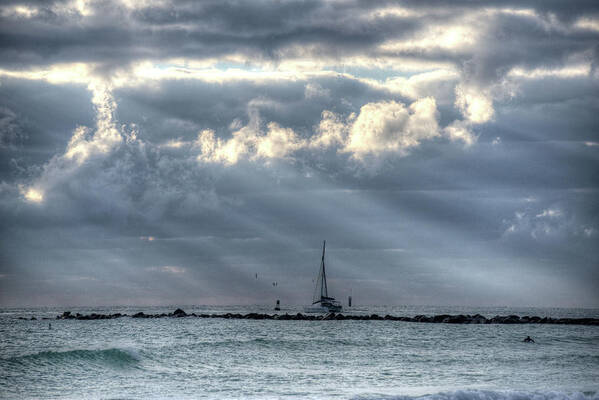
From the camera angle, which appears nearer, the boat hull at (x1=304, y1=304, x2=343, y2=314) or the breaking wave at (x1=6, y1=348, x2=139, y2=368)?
the breaking wave at (x1=6, y1=348, x2=139, y2=368)

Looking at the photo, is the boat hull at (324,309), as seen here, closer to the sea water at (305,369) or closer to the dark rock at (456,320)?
the dark rock at (456,320)

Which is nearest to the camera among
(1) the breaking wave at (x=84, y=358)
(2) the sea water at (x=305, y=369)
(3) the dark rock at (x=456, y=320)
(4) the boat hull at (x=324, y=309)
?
(2) the sea water at (x=305, y=369)

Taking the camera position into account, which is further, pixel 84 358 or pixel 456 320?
pixel 456 320

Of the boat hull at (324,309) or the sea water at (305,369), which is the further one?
the boat hull at (324,309)

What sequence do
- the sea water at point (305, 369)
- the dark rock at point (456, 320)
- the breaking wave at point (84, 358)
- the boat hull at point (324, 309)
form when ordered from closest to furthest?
the sea water at point (305, 369), the breaking wave at point (84, 358), the dark rock at point (456, 320), the boat hull at point (324, 309)

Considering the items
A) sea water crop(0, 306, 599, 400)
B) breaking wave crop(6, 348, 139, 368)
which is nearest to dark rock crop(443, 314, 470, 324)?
sea water crop(0, 306, 599, 400)

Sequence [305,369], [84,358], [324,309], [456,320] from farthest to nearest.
Answer: [324,309]
[456,320]
[84,358]
[305,369]

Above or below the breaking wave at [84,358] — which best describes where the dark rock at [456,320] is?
above

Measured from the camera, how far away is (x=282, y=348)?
2071 inches

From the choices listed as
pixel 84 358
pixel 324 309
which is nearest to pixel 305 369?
pixel 84 358

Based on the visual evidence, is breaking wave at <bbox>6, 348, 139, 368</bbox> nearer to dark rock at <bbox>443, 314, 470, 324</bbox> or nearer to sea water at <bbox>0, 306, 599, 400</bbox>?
sea water at <bbox>0, 306, 599, 400</bbox>

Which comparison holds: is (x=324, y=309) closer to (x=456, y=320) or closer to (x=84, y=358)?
(x=456, y=320)

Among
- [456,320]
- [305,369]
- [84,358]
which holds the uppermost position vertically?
[456,320]

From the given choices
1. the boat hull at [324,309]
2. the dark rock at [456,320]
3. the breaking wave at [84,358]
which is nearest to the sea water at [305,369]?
the breaking wave at [84,358]
